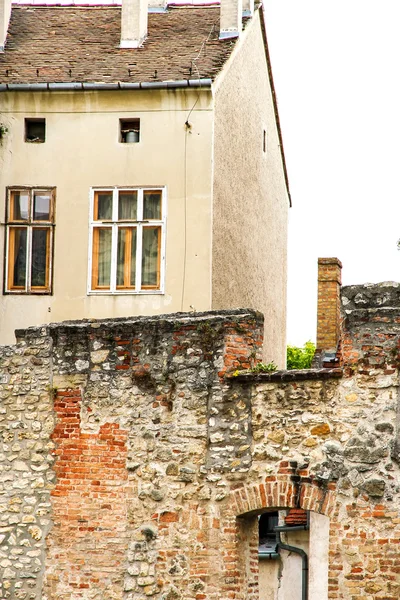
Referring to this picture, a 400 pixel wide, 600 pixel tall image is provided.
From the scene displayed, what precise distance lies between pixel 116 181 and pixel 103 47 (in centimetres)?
295

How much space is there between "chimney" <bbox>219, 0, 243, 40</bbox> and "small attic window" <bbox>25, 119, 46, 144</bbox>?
3.80m

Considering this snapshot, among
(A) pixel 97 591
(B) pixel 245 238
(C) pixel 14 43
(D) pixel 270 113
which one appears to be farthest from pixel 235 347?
(D) pixel 270 113

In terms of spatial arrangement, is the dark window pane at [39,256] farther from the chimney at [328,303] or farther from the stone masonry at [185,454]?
the chimney at [328,303]

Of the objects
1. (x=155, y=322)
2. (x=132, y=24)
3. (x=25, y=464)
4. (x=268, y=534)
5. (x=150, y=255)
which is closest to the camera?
(x=155, y=322)

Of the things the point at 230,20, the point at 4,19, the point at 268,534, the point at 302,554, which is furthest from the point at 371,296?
the point at 268,534

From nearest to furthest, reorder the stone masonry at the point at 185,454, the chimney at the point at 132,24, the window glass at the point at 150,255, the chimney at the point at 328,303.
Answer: the stone masonry at the point at 185,454 → the window glass at the point at 150,255 → the chimney at the point at 132,24 → the chimney at the point at 328,303

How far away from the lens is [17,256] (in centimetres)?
1956

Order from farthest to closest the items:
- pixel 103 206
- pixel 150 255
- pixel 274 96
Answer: pixel 274 96 < pixel 103 206 < pixel 150 255

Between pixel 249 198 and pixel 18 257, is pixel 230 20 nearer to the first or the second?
pixel 249 198

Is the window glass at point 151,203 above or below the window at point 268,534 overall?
above

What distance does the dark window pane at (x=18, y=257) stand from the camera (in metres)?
19.5

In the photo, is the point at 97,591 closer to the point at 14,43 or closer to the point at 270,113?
the point at 14,43

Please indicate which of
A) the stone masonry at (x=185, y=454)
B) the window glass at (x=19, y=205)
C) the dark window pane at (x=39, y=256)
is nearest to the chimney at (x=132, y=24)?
the window glass at (x=19, y=205)

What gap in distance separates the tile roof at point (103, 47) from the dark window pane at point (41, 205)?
1959mm
